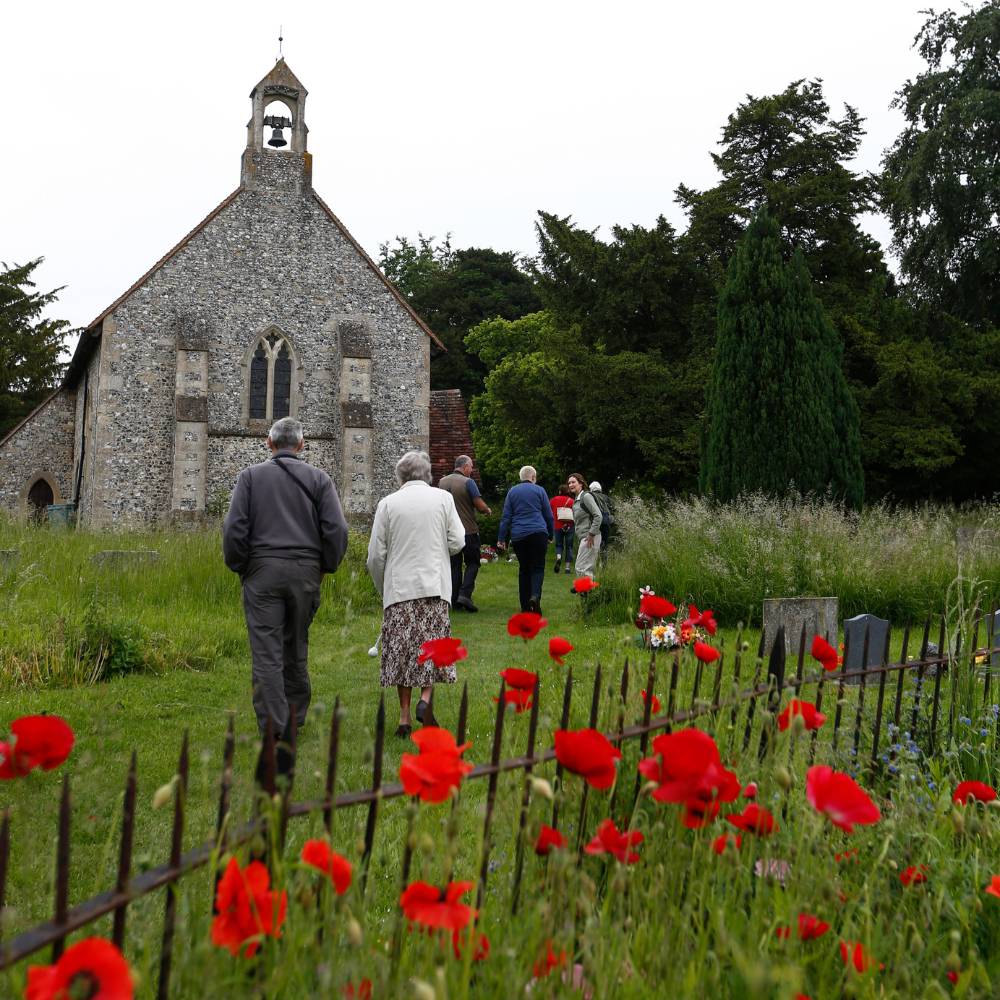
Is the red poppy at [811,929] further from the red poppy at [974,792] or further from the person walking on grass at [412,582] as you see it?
the person walking on grass at [412,582]

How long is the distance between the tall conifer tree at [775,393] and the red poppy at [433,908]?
55.0ft


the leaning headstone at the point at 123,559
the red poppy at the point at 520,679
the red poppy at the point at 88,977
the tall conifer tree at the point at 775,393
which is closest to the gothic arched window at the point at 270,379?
the tall conifer tree at the point at 775,393

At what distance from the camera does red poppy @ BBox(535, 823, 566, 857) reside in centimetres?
182

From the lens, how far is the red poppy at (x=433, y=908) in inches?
56.7

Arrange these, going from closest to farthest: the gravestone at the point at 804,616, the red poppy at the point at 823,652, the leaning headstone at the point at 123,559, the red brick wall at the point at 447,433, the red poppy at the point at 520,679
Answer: the red poppy at the point at 520,679 → the red poppy at the point at 823,652 → the gravestone at the point at 804,616 → the leaning headstone at the point at 123,559 → the red brick wall at the point at 447,433

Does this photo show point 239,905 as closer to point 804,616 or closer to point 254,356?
point 804,616

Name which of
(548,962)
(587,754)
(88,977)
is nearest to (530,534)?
(587,754)

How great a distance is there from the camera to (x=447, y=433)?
88.7ft

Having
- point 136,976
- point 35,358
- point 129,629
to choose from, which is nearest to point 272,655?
point 129,629

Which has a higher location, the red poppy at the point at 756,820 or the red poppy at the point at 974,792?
the red poppy at the point at 756,820

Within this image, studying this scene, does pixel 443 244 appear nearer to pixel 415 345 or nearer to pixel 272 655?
pixel 415 345

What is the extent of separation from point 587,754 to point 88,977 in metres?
0.92

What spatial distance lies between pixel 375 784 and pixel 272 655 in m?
3.73

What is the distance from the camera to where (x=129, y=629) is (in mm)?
7820
